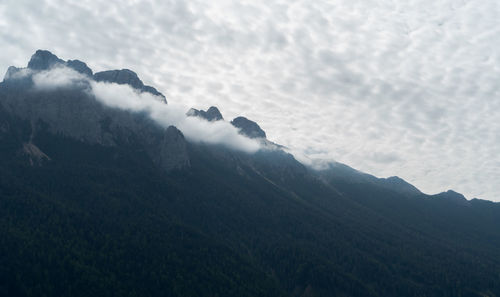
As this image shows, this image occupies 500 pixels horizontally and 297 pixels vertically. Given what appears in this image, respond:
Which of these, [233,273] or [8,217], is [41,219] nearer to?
[8,217]

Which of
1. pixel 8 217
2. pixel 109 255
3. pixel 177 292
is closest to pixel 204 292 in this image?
pixel 177 292

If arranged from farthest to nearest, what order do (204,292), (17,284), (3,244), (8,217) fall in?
(8,217) → (204,292) → (3,244) → (17,284)

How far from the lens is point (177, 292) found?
165375mm

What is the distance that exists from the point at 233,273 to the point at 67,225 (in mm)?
86933

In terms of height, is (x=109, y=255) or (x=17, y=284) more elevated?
(x=109, y=255)

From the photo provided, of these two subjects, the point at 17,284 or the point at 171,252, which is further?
the point at 171,252

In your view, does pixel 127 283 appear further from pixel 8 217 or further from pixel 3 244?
pixel 8 217

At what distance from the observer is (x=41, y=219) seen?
639ft

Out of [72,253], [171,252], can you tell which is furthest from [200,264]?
[72,253]

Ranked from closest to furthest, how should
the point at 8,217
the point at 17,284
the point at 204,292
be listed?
1. the point at 17,284
2. the point at 204,292
3. the point at 8,217

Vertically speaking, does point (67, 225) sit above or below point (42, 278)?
above

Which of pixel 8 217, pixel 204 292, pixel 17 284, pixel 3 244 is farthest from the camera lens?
pixel 8 217

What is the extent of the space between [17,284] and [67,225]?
51.1 metres

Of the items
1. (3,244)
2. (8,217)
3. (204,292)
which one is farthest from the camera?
(8,217)
